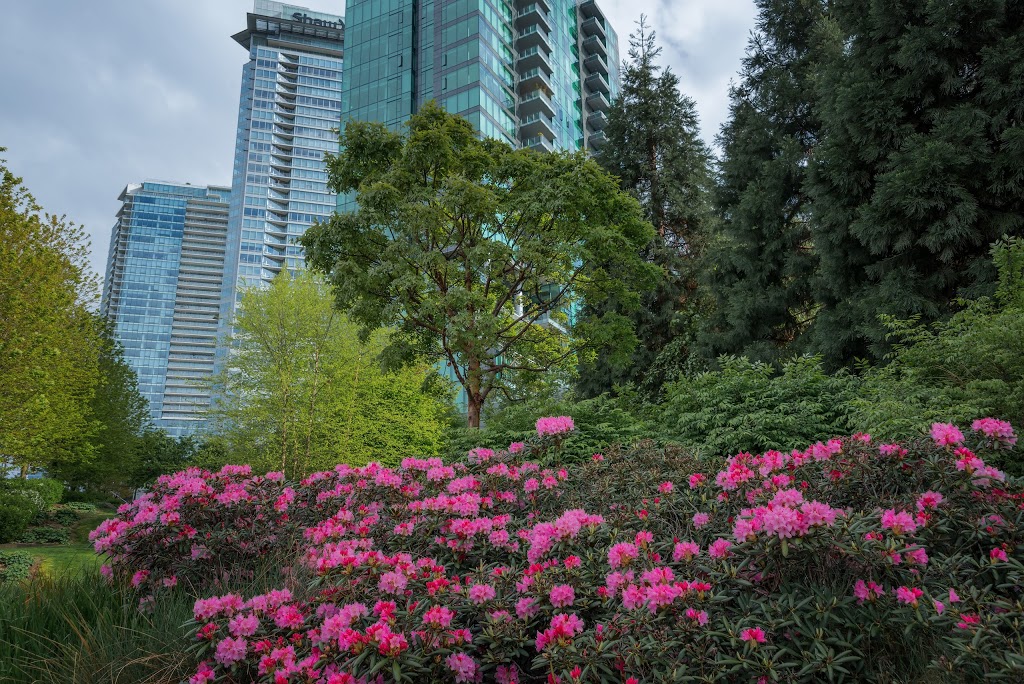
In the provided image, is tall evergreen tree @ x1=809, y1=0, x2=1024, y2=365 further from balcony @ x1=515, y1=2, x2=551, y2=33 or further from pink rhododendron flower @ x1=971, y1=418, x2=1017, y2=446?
balcony @ x1=515, y1=2, x2=551, y2=33

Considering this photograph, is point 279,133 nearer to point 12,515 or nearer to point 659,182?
point 12,515

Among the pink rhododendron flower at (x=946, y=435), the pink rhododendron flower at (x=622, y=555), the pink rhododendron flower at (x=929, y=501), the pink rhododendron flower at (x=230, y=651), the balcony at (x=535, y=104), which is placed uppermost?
the balcony at (x=535, y=104)

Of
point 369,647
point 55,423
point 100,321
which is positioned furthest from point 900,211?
point 100,321

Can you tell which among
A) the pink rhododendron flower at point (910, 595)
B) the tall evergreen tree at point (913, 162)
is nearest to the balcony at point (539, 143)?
the tall evergreen tree at point (913, 162)

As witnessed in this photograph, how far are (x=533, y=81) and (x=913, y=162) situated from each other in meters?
40.2

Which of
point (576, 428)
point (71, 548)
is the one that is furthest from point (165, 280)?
point (576, 428)

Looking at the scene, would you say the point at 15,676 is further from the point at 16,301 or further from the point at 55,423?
the point at 55,423

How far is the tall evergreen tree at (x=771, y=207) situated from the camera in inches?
463

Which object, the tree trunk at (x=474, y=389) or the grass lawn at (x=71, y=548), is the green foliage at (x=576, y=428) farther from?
the grass lawn at (x=71, y=548)

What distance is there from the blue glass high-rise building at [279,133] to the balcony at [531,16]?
60535 mm

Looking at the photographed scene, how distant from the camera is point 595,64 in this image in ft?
187

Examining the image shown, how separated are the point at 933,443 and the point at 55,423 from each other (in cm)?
1603

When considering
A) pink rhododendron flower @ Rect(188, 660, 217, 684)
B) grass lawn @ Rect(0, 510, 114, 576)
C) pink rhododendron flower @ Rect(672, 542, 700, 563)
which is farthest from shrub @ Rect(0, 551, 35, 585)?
pink rhododendron flower @ Rect(672, 542, 700, 563)

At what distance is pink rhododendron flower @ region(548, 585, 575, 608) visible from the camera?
2410 millimetres
